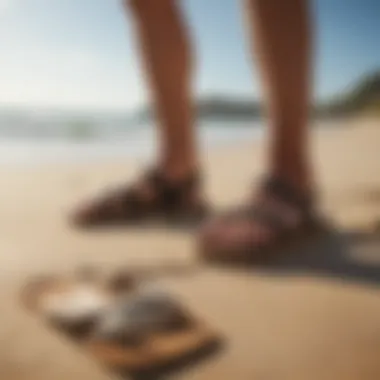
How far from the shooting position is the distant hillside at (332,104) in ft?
2.89

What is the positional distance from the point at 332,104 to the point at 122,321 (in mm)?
358

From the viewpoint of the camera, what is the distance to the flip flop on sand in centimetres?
79

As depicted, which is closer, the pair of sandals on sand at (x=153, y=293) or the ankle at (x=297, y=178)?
the pair of sandals on sand at (x=153, y=293)

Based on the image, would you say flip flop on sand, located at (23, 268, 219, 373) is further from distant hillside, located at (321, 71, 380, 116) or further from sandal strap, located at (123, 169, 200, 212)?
distant hillside, located at (321, 71, 380, 116)

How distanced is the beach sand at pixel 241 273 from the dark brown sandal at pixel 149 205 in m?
0.02

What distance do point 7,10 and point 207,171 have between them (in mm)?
312

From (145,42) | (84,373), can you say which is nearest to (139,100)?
(145,42)

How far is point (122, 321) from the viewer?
0.81 metres

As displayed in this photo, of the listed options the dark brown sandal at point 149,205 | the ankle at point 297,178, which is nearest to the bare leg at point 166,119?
the dark brown sandal at point 149,205

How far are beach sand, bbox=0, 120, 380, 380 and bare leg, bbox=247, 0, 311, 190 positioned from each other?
0.08ft

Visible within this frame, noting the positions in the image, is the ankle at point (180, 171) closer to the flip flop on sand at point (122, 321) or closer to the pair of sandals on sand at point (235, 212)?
the pair of sandals on sand at point (235, 212)

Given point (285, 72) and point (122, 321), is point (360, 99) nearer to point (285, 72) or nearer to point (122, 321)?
point (285, 72)

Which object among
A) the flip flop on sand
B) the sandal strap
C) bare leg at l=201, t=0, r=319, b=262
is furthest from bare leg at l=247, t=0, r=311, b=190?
the flip flop on sand

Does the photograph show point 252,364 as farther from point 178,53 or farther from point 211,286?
point 178,53
